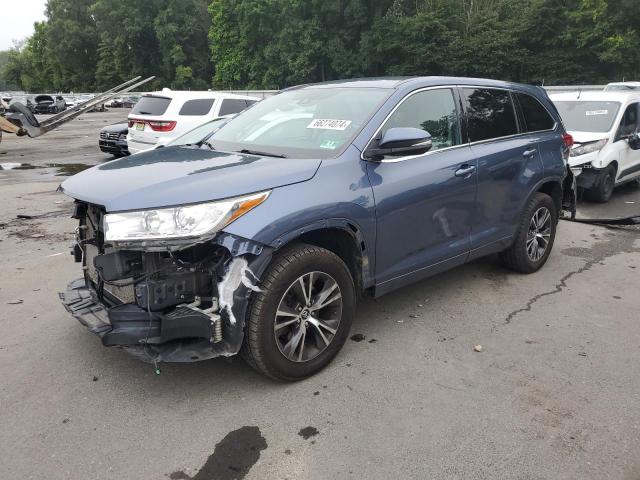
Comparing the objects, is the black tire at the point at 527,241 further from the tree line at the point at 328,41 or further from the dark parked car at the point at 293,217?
the tree line at the point at 328,41

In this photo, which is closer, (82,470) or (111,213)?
(82,470)

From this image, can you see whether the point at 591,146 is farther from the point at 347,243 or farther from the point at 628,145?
the point at 347,243

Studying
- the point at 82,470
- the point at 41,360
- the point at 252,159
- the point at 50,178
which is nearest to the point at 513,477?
the point at 82,470

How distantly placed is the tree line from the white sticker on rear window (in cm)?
4137

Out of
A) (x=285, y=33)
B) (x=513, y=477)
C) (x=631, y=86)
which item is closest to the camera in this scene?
(x=513, y=477)

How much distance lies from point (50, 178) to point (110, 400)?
32.8ft

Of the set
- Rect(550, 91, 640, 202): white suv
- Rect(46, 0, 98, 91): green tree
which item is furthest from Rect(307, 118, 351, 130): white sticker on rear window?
Rect(46, 0, 98, 91): green tree

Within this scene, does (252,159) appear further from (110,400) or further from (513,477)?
(513,477)

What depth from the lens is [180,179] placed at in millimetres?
2996

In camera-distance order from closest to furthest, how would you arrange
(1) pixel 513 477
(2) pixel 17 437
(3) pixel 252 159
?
1. (1) pixel 513 477
2. (2) pixel 17 437
3. (3) pixel 252 159

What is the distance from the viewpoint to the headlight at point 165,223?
279 centimetres

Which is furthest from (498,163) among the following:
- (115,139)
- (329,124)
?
(115,139)

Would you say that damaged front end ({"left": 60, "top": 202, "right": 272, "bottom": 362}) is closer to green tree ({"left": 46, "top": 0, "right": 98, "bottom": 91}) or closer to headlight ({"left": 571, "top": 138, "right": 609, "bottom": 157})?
headlight ({"left": 571, "top": 138, "right": 609, "bottom": 157})

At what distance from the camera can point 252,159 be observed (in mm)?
3439
